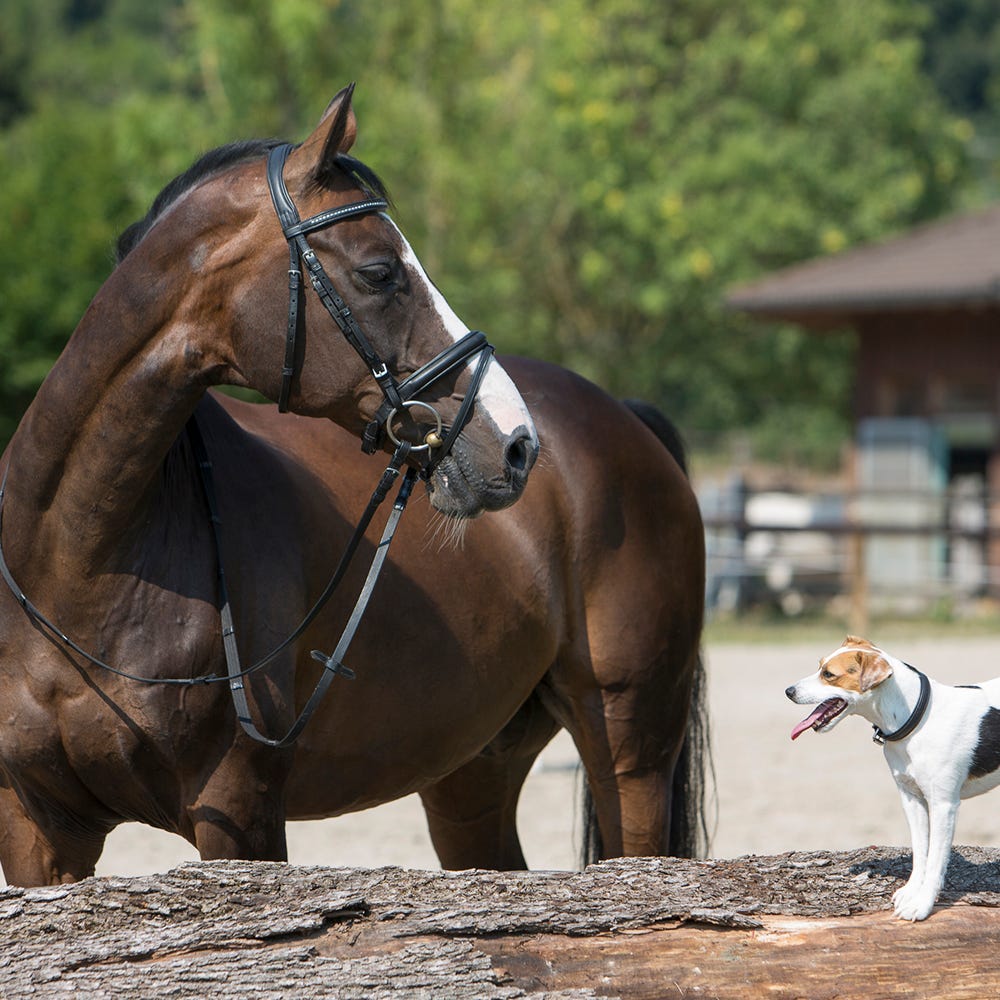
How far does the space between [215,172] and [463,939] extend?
1619mm

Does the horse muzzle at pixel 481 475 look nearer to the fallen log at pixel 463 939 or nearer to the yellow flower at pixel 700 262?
the fallen log at pixel 463 939

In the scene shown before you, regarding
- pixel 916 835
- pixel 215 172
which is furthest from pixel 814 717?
pixel 215 172

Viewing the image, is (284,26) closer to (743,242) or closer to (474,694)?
(743,242)

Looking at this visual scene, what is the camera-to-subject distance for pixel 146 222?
2930 mm

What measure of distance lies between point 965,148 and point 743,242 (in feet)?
21.7

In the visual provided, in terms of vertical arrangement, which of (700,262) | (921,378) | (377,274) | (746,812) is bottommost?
(746,812)

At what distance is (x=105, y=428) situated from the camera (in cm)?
278

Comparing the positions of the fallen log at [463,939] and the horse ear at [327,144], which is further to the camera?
the horse ear at [327,144]

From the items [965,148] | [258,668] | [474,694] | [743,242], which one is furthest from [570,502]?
[965,148]

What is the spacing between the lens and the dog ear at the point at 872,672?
2508mm

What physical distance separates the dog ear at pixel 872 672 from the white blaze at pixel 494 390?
0.76 metres

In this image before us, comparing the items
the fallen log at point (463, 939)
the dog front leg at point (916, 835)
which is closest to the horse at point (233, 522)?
the fallen log at point (463, 939)

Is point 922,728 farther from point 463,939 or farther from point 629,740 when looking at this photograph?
point 629,740

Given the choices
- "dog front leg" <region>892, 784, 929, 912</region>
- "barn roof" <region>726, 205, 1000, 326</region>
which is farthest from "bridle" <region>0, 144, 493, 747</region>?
"barn roof" <region>726, 205, 1000, 326</region>
